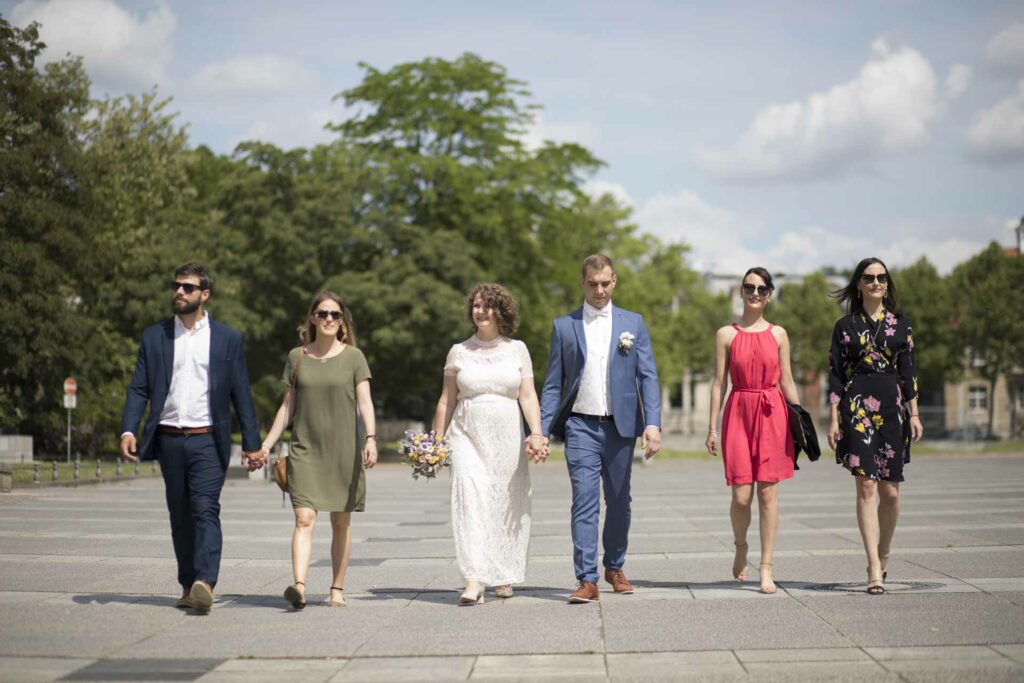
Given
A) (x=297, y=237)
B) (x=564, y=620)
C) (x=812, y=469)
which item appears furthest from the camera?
(x=297, y=237)

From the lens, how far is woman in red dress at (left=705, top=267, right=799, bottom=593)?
8281 mm

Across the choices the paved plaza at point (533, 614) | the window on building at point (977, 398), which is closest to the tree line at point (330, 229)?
the paved plaza at point (533, 614)

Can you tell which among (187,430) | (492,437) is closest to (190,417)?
(187,430)

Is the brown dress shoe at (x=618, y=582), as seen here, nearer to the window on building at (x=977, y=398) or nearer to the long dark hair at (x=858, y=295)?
the long dark hair at (x=858, y=295)

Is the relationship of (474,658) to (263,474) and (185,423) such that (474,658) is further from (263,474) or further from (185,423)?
(263,474)

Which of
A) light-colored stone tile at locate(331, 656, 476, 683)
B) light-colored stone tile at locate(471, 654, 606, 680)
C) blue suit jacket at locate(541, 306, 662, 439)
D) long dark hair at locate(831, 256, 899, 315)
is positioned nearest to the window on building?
long dark hair at locate(831, 256, 899, 315)

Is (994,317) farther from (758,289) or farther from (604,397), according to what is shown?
(604,397)

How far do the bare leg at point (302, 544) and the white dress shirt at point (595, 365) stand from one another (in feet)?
6.32

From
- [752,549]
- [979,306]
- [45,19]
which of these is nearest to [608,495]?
[752,549]

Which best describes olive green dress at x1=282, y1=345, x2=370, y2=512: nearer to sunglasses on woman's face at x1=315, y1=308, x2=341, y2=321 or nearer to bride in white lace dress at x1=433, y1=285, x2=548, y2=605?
sunglasses on woman's face at x1=315, y1=308, x2=341, y2=321

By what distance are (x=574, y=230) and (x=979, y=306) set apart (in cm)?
2898

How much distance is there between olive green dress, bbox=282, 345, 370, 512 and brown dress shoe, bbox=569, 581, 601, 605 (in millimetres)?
1484

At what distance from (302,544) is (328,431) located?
0.74m

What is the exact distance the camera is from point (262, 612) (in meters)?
7.54
